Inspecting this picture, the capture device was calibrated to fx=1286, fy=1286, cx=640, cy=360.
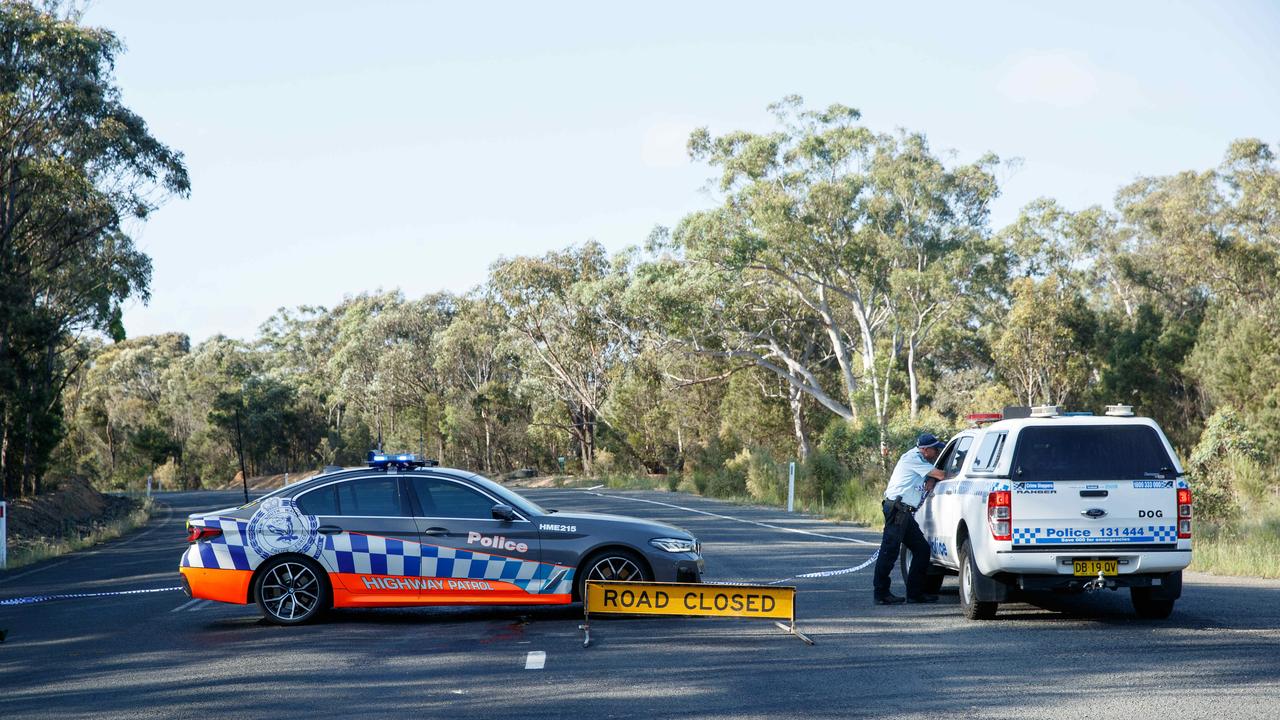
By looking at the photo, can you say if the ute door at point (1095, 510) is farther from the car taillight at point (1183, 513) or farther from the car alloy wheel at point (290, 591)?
the car alloy wheel at point (290, 591)

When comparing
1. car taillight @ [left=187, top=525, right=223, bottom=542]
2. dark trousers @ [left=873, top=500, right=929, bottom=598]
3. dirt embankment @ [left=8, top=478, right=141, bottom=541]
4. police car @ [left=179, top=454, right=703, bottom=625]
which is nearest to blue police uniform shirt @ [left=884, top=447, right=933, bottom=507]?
dark trousers @ [left=873, top=500, right=929, bottom=598]

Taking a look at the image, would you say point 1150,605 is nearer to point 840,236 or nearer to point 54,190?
point 54,190

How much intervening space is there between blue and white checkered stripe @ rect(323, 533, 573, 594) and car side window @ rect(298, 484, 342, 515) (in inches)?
12.7

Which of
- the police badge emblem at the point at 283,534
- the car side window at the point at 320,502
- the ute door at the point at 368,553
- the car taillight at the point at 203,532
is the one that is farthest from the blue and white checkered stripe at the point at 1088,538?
the car taillight at the point at 203,532

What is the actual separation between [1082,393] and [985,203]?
11636 mm

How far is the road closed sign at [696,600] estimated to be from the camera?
10516 mm

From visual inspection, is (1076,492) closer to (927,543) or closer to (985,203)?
(927,543)

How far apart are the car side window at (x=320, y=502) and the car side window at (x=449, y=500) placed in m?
0.73

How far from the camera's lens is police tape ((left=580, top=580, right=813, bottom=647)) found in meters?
10.5

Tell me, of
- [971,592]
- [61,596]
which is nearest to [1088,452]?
[971,592]

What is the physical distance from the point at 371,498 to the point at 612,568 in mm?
2280

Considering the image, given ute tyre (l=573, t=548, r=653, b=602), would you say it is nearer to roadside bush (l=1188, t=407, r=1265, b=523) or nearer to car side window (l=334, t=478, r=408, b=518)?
car side window (l=334, t=478, r=408, b=518)

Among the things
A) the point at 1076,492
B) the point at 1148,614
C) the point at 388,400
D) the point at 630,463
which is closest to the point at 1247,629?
the point at 1148,614

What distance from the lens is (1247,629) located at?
34.5 ft
